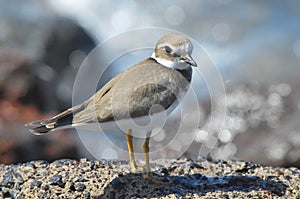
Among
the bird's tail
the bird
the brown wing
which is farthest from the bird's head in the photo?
the bird's tail

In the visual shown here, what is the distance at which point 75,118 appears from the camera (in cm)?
656

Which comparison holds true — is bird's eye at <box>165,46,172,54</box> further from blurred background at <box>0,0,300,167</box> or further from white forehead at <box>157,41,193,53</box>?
blurred background at <box>0,0,300,167</box>

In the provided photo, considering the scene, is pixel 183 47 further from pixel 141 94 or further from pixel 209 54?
pixel 209 54

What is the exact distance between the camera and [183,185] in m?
7.02

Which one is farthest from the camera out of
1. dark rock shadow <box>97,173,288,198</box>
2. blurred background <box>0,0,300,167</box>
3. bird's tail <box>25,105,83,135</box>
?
blurred background <box>0,0,300,167</box>

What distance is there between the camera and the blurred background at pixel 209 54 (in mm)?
11195

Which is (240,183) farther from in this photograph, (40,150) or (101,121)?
(40,150)

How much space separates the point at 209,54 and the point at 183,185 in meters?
11.6

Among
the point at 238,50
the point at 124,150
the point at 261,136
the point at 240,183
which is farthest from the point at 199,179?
the point at 238,50

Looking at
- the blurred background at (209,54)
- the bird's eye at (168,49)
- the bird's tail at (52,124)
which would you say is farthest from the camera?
the blurred background at (209,54)

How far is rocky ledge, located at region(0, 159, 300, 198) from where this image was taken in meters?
6.76

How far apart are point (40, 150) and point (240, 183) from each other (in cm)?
475

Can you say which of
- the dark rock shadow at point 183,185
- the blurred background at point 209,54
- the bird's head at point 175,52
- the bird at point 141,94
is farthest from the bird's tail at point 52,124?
the blurred background at point 209,54

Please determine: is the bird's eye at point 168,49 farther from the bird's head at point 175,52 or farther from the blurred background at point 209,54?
the blurred background at point 209,54
